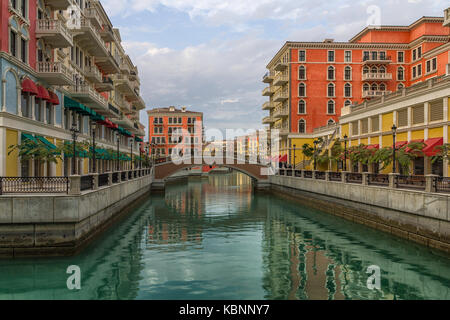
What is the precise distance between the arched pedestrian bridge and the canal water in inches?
1104

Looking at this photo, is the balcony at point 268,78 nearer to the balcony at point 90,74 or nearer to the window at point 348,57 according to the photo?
the window at point 348,57

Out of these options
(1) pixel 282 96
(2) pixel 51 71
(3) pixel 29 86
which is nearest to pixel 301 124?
(1) pixel 282 96

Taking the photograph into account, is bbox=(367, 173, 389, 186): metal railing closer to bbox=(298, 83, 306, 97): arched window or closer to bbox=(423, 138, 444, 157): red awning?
bbox=(423, 138, 444, 157): red awning

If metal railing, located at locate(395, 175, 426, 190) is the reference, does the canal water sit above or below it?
below

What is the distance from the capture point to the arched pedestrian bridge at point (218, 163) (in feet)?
177

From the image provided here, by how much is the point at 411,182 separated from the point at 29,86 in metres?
23.5

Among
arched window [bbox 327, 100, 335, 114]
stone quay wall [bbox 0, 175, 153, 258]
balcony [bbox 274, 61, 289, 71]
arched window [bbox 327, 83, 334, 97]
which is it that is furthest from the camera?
arched window [bbox 327, 100, 335, 114]

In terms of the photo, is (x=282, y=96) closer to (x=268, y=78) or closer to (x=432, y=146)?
(x=268, y=78)

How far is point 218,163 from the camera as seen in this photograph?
55.4 m

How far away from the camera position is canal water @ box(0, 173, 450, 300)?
12.6 m

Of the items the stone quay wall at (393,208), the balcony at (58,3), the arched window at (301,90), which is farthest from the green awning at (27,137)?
the arched window at (301,90)

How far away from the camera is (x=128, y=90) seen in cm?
5741

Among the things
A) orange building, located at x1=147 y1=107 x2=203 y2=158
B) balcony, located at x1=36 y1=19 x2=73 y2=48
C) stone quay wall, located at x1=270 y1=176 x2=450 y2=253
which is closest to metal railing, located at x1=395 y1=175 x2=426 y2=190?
stone quay wall, located at x1=270 y1=176 x2=450 y2=253

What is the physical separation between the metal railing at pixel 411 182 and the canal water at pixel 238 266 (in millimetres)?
3046
